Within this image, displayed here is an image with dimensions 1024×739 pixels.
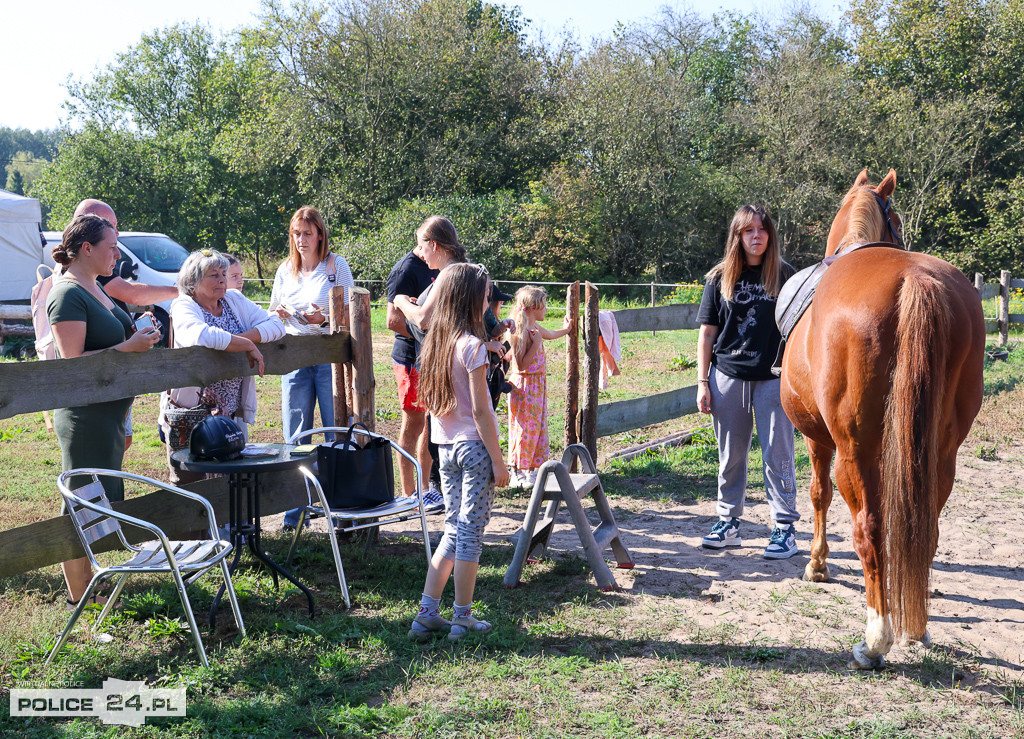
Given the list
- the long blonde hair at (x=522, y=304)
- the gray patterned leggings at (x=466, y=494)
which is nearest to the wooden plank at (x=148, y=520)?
the gray patterned leggings at (x=466, y=494)

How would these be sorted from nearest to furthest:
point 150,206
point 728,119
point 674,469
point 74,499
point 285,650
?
point 74,499 → point 285,650 → point 674,469 → point 728,119 → point 150,206

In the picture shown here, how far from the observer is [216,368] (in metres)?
4.05

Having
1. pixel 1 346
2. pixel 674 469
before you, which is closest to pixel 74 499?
pixel 674 469

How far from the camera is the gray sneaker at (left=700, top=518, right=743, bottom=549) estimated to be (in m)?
4.83

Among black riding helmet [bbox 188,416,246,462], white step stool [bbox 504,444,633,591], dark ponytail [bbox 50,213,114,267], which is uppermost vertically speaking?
dark ponytail [bbox 50,213,114,267]

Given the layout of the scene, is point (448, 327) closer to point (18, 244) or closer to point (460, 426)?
point (460, 426)

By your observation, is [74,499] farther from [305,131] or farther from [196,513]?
[305,131]

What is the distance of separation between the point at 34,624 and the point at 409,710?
76.0 inches

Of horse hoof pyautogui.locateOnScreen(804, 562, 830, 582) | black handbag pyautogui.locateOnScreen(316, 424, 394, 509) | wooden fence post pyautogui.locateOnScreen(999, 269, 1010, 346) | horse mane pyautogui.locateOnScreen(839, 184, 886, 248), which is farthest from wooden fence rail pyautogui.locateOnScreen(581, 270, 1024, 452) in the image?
wooden fence post pyautogui.locateOnScreen(999, 269, 1010, 346)

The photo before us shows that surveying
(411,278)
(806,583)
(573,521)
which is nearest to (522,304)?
(411,278)

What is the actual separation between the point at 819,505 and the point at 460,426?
85.3 inches

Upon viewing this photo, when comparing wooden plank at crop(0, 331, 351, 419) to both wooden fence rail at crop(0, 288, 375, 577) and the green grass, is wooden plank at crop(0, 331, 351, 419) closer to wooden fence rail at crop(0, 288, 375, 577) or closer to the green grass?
wooden fence rail at crop(0, 288, 375, 577)

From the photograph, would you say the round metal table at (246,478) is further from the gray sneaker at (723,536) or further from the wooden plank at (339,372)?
the gray sneaker at (723,536)

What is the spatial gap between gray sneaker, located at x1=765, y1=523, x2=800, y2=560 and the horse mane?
169 cm
